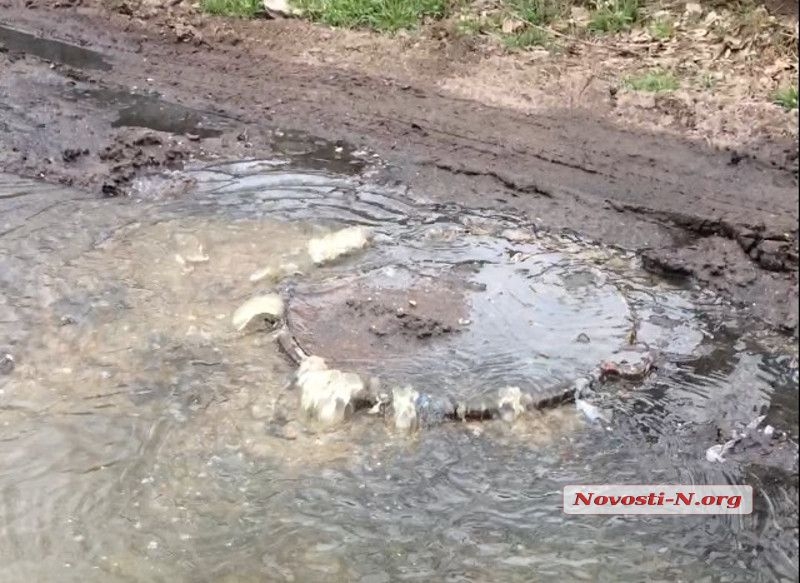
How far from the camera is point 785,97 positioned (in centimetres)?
697

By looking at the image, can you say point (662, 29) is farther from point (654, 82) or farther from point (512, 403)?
point (512, 403)

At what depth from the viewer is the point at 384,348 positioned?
17.8ft

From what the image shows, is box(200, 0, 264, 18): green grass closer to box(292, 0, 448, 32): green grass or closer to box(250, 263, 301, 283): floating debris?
box(292, 0, 448, 32): green grass

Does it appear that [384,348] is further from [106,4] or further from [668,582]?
[106,4]

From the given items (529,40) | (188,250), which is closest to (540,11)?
(529,40)

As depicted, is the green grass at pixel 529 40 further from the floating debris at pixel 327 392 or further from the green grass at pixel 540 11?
the floating debris at pixel 327 392

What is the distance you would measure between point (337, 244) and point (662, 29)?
3.88 m

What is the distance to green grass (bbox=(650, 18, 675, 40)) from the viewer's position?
806 centimetres

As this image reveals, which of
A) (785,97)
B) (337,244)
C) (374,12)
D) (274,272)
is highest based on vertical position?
(785,97)

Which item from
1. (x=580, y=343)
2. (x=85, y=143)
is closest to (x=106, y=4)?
(x=85, y=143)

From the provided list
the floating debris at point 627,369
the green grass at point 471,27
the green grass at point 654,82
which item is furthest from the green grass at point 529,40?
the floating debris at point 627,369

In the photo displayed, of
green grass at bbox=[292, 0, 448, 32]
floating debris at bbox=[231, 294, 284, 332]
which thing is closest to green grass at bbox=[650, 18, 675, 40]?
green grass at bbox=[292, 0, 448, 32]

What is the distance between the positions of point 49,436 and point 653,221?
4.31m

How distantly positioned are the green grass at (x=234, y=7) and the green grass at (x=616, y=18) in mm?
→ 3543
